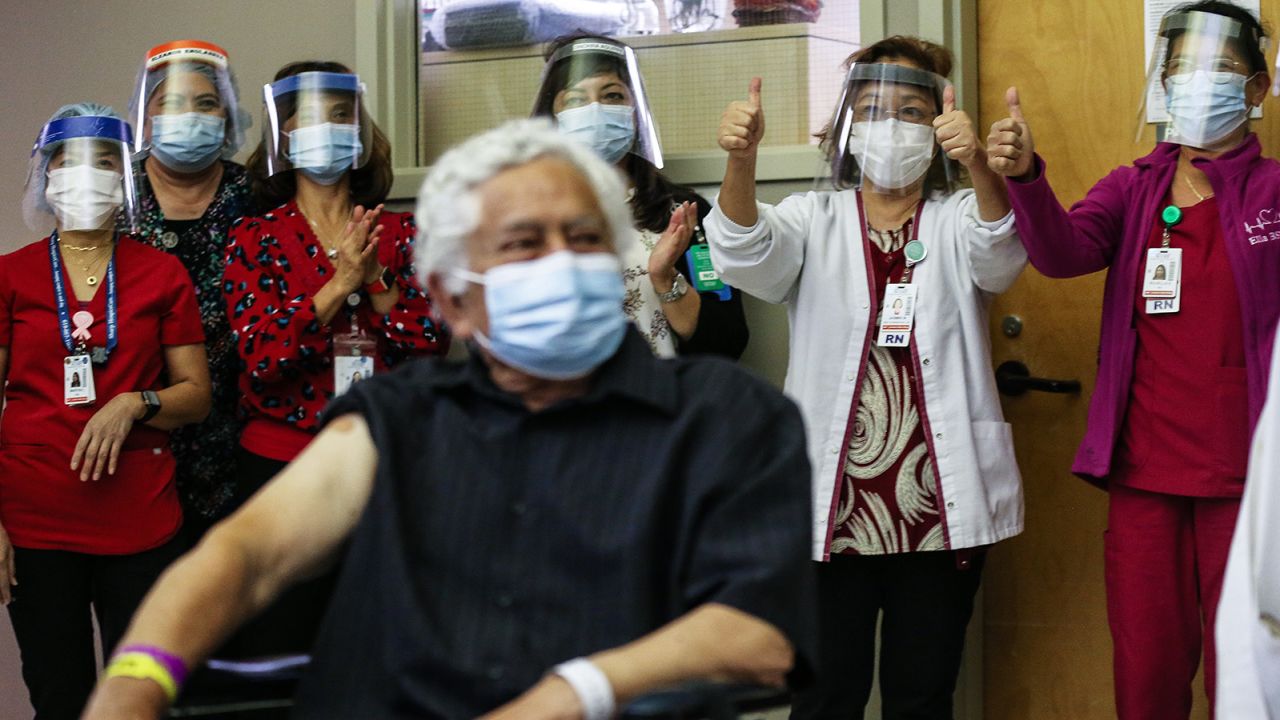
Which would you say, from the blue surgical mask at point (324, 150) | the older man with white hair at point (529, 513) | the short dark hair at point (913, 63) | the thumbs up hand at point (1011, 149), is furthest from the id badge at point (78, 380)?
the thumbs up hand at point (1011, 149)

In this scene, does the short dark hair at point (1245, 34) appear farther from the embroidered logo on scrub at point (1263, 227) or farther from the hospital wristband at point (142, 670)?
the hospital wristband at point (142, 670)

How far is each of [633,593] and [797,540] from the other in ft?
0.66

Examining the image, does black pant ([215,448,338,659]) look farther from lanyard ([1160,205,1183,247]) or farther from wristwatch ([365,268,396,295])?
lanyard ([1160,205,1183,247])

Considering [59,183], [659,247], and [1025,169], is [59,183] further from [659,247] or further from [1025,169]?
[1025,169]

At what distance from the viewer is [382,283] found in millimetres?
3174

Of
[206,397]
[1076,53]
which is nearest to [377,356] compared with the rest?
[206,397]

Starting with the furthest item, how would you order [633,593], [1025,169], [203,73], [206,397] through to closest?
1. [203,73]
2. [206,397]
3. [1025,169]
4. [633,593]

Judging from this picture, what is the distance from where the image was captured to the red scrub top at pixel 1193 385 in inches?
112

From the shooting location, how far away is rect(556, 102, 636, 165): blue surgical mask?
127 inches

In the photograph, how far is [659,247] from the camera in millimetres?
3059

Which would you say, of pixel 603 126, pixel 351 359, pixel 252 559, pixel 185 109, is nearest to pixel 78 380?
pixel 351 359

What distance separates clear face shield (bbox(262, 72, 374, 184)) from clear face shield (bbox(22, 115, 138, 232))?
33 cm

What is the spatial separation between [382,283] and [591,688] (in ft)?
5.69

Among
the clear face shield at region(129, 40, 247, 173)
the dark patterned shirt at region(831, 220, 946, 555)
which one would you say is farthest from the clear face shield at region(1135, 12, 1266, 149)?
the clear face shield at region(129, 40, 247, 173)
